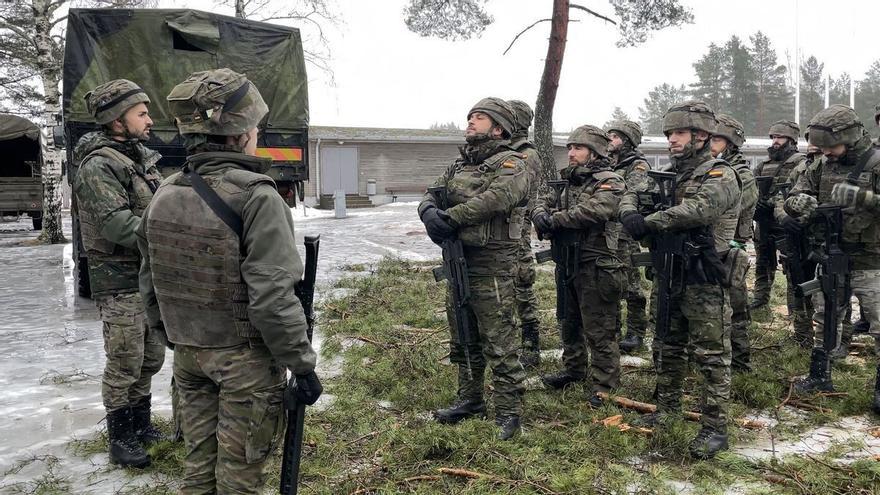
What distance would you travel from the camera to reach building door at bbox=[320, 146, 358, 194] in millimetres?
27766

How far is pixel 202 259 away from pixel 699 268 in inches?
120

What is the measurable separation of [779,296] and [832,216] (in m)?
3.89

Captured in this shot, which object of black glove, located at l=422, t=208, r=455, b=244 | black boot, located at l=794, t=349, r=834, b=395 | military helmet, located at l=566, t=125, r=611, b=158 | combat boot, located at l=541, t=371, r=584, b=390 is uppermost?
military helmet, located at l=566, t=125, r=611, b=158

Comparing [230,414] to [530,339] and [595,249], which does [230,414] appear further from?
[530,339]

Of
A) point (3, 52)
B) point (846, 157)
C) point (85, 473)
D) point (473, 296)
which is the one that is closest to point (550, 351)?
point (473, 296)

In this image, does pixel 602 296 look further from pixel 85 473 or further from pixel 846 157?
pixel 85 473

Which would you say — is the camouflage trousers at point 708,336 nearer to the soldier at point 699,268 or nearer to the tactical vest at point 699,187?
the soldier at point 699,268

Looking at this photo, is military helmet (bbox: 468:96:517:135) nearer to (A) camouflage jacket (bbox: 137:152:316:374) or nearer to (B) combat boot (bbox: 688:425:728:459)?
(A) camouflage jacket (bbox: 137:152:316:374)

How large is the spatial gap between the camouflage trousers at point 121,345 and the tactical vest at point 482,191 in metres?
2.12

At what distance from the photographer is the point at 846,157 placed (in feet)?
16.6

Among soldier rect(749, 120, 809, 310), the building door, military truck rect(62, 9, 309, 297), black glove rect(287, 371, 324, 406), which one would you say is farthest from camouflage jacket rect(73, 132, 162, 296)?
the building door

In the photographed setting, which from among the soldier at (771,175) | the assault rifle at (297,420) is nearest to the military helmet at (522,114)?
the soldier at (771,175)

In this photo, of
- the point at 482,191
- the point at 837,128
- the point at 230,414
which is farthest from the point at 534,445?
the point at 837,128

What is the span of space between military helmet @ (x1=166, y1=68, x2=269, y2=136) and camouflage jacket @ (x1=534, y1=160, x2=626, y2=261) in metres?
2.92
